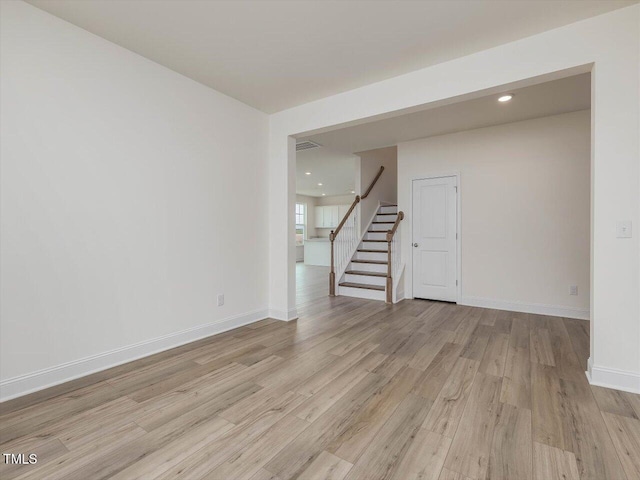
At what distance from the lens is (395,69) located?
2889 mm

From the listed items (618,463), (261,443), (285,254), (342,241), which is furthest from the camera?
(342,241)

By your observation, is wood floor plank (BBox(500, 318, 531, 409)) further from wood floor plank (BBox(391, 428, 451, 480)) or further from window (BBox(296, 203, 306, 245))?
window (BBox(296, 203, 306, 245))

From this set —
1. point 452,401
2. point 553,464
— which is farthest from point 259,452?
point 553,464

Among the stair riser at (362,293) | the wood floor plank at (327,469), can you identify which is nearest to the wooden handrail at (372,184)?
the stair riser at (362,293)

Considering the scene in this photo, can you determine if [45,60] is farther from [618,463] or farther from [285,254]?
[618,463]

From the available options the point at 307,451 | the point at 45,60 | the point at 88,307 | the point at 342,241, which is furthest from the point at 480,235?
the point at 45,60

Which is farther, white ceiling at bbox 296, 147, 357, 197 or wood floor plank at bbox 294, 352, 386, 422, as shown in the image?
white ceiling at bbox 296, 147, 357, 197

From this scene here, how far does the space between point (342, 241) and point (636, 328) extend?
13.8 feet

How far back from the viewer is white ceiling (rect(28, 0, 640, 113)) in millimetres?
2088

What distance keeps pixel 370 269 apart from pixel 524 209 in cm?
258

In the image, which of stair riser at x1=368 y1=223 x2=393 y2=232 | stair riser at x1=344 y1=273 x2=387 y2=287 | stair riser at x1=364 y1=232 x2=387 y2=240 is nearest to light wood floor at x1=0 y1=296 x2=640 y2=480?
stair riser at x1=344 y1=273 x2=387 y2=287

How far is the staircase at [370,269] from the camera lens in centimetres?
521

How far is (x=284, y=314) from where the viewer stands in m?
3.89

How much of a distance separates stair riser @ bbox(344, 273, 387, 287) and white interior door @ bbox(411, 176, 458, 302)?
0.53m
